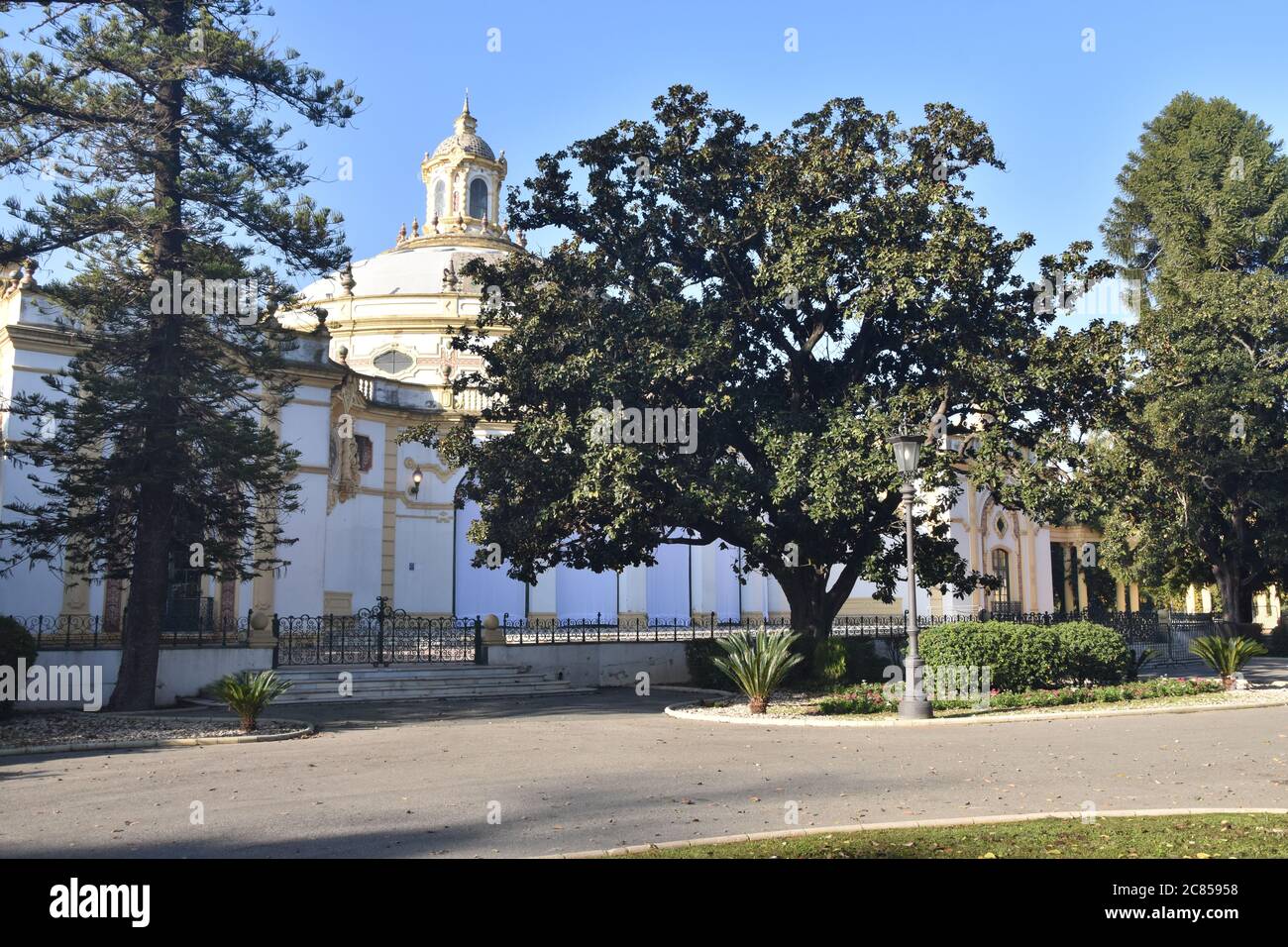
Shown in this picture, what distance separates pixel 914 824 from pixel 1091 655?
42.3ft

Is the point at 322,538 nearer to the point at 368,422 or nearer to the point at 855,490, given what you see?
the point at 368,422

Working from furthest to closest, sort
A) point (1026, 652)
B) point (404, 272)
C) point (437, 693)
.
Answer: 1. point (404, 272)
2. point (437, 693)
3. point (1026, 652)

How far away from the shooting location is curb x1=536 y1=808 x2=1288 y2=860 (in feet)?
22.3

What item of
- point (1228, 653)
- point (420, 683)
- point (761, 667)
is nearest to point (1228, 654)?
point (1228, 653)

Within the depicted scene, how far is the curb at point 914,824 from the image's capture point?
6.79 metres

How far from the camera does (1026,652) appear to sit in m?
18.2

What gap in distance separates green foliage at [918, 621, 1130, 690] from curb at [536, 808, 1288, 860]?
33.5 feet

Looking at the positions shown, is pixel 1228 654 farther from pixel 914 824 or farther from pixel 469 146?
pixel 469 146

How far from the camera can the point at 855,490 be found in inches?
727

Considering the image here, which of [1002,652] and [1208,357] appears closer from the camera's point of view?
[1002,652]

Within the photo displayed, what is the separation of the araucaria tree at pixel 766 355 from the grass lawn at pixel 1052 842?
1099 centimetres
